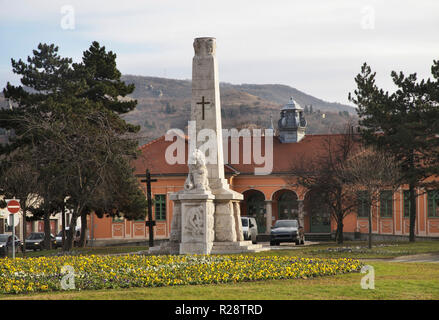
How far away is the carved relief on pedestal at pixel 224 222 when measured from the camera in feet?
90.6

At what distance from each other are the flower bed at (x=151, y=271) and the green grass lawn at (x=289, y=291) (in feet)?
2.19

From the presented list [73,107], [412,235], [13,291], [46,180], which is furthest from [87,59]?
[13,291]

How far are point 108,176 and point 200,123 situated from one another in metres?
6.21

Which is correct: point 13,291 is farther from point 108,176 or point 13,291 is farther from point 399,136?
point 399,136

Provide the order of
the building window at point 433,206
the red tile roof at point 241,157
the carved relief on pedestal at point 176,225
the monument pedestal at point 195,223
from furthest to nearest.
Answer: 1. the red tile roof at point 241,157
2. the building window at point 433,206
3. the carved relief on pedestal at point 176,225
4. the monument pedestal at point 195,223

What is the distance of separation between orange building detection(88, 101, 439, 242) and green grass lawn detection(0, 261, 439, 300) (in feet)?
121

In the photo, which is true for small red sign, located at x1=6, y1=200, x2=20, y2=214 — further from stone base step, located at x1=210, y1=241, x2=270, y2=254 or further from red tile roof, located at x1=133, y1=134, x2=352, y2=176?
red tile roof, located at x1=133, y1=134, x2=352, y2=176

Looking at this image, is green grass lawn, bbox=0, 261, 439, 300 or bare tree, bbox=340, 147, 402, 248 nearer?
green grass lawn, bbox=0, 261, 439, 300

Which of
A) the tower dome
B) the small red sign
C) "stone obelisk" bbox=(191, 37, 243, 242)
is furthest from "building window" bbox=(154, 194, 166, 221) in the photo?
the small red sign

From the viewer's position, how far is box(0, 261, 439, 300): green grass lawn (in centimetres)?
1359

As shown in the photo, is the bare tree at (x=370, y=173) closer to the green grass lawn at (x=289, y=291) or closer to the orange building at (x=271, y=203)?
the orange building at (x=271, y=203)

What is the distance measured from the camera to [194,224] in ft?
87.8

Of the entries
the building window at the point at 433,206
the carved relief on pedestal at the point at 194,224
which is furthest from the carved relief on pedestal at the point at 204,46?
the building window at the point at 433,206

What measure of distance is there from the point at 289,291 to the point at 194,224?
12706 millimetres
